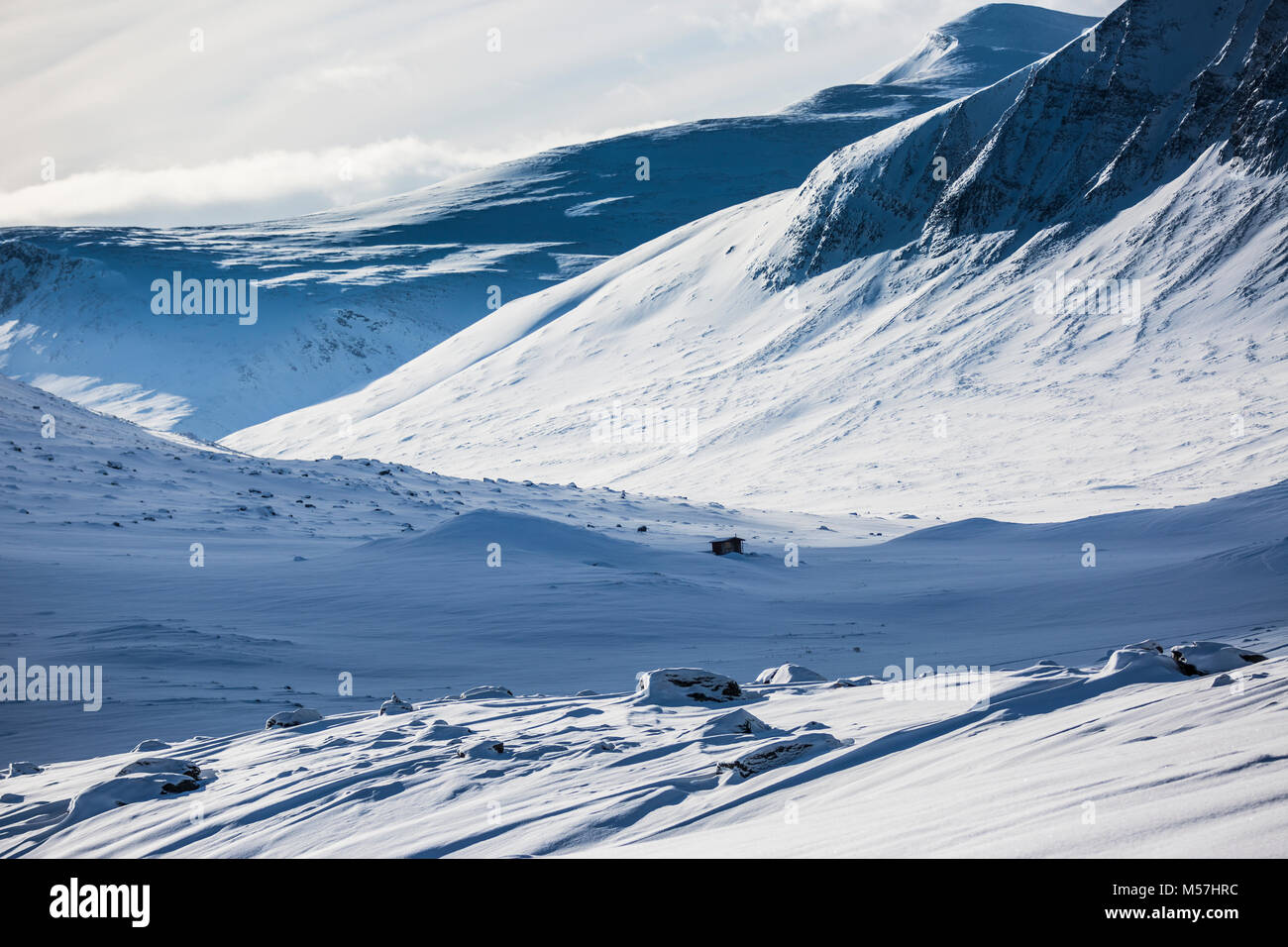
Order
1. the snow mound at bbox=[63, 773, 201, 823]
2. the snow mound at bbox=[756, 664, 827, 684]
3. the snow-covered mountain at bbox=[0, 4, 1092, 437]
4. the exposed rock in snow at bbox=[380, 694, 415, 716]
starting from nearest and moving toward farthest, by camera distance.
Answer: the snow mound at bbox=[63, 773, 201, 823] → the exposed rock in snow at bbox=[380, 694, 415, 716] → the snow mound at bbox=[756, 664, 827, 684] → the snow-covered mountain at bbox=[0, 4, 1092, 437]

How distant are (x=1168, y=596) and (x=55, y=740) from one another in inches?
574

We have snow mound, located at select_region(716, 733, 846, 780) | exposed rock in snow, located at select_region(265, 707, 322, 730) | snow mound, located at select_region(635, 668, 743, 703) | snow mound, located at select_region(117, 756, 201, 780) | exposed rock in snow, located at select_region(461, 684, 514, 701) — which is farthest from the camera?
exposed rock in snow, located at select_region(461, 684, 514, 701)

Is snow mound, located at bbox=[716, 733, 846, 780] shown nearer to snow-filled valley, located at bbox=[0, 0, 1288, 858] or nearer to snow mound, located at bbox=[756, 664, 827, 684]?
snow-filled valley, located at bbox=[0, 0, 1288, 858]

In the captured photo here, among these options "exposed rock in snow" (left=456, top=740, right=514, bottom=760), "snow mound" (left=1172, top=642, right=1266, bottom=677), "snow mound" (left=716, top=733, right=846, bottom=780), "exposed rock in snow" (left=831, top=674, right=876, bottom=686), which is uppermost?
"snow mound" (left=1172, top=642, right=1266, bottom=677)

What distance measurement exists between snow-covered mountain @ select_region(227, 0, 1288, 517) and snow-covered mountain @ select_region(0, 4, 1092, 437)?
59.7 feet

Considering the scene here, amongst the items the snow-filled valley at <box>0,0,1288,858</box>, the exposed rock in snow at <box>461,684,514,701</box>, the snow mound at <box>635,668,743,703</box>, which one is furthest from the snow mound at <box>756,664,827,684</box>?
the exposed rock in snow at <box>461,684,514,701</box>

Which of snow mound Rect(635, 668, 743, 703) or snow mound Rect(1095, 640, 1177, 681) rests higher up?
snow mound Rect(1095, 640, 1177, 681)

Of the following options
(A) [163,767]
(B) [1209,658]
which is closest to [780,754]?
(B) [1209,658]

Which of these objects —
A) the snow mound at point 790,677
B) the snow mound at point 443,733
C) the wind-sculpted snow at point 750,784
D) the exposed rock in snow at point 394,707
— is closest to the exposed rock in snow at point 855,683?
the snow mound at point 790,677

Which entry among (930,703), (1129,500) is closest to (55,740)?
(930,703)

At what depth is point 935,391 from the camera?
5247 centimetres

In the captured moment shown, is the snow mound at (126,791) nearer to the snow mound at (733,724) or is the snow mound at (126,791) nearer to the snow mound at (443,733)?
the snow mound at (443,733)

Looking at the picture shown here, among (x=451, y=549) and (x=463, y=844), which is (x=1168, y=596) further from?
(x=463, y=844)

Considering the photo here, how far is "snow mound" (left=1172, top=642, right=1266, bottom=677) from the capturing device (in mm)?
8180
